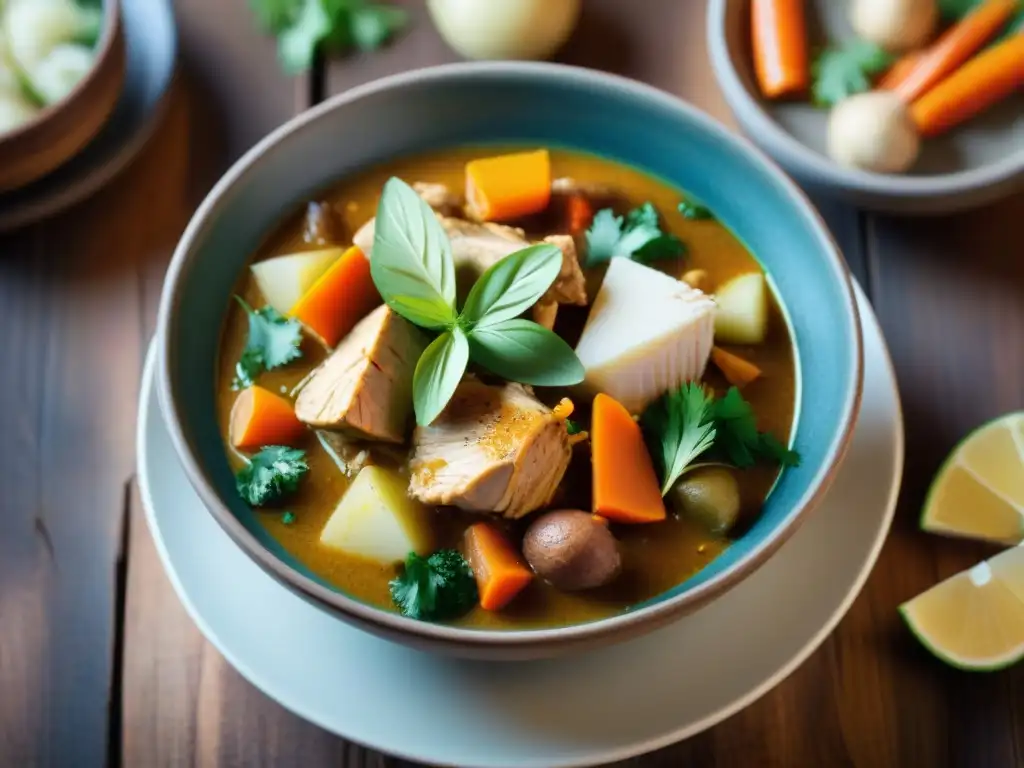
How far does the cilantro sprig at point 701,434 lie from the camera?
1.70 metres

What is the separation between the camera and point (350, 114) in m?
1.95

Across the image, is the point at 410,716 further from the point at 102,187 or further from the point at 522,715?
the point at 102,187

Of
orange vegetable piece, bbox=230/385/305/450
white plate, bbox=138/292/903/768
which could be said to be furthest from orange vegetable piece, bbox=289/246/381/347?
white plate, bbox=138/292/903/768

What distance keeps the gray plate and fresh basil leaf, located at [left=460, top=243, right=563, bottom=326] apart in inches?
37.9

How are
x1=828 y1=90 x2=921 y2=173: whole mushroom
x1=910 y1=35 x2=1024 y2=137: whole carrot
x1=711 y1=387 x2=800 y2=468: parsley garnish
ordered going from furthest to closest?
x1=910 y1=35 x2=1024 y2=137: whole carrot < x1=828 y1=90 x2=921 y2=173: whole mushroom < x1=711 y1=387 x2=800 y2=468: parsley garnish

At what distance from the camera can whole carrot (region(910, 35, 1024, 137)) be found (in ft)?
7.27

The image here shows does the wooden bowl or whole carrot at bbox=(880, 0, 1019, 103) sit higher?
whole carrot at bbox=(880, 0, 1019, 103)

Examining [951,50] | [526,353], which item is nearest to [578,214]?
[526,353]

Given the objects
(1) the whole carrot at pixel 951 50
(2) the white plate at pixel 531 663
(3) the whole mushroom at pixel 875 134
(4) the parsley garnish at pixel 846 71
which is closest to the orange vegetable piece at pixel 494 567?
(2) the white plate at pixel 531 663

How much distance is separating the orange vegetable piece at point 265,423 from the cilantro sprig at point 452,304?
30cm

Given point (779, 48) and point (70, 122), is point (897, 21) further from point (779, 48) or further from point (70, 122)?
point (70, 122)

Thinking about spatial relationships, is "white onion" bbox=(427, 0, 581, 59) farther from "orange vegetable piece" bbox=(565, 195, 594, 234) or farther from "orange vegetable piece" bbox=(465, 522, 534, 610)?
"orange vegetable piece" bbox=(465, 522, 534, 610)

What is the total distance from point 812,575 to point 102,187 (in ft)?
5.36

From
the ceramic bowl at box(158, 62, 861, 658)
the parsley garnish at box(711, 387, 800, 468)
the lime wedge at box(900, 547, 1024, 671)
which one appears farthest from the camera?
the lime wedge at box(900, 547, 1024, 671)
